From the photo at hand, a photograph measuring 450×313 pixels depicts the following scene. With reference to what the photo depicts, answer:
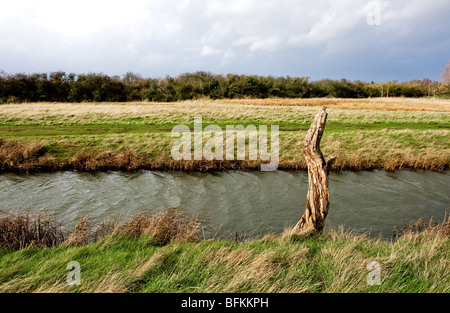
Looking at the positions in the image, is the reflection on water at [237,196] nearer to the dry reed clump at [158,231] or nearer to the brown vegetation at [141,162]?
the brown vegetation at [141,162]

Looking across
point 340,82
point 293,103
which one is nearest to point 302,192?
point 293,103

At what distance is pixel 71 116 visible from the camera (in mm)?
27703

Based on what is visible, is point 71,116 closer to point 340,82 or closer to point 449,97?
point 340,82

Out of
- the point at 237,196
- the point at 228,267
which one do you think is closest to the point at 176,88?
the point at 237,196

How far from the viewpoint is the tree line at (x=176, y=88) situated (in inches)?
1937

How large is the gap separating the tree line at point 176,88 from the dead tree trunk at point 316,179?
162 feet

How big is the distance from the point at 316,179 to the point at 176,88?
52.7 metres

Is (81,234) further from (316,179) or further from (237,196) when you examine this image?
(237,196)

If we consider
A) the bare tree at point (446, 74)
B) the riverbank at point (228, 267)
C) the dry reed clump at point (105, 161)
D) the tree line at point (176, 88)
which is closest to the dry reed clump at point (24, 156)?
the dry reed clump at point (105, 161)

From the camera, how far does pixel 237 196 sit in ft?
41.8

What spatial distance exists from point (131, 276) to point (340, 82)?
7548cm

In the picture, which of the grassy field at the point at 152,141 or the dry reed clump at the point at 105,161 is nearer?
the dry reed clump at the point at 105,161

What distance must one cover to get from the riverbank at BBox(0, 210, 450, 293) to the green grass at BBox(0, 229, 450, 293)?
12mm
